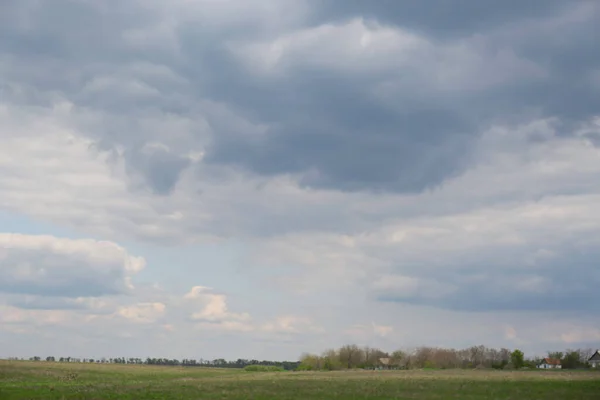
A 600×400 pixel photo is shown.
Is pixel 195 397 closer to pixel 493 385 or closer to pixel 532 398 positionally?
pixel 532 398

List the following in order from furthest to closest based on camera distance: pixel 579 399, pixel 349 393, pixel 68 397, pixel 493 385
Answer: pixel 493 385 → pixel 349 393 → pixel 68 397 → pixel 579 399

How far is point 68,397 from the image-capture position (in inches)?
2061

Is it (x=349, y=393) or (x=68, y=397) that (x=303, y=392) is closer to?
(x=349, y=393)

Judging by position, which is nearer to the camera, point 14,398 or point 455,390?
point 14,398

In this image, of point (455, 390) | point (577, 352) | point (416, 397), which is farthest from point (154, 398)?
point (577, 352)

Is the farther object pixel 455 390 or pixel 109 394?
pixel 455 390

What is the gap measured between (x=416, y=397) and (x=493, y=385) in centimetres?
1768

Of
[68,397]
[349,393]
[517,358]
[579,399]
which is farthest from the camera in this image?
[517,358]

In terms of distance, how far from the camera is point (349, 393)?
186 ft

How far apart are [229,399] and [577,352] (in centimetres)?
16299

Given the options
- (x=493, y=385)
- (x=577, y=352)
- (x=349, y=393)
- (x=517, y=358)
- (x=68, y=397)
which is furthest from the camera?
(x=577, y=352)

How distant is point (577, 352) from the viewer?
18650 centimetres

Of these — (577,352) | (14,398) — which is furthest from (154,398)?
(577,352)

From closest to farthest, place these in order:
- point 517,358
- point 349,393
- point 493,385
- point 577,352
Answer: point 349,393
point 493,385
point 517,358
point 577,352
